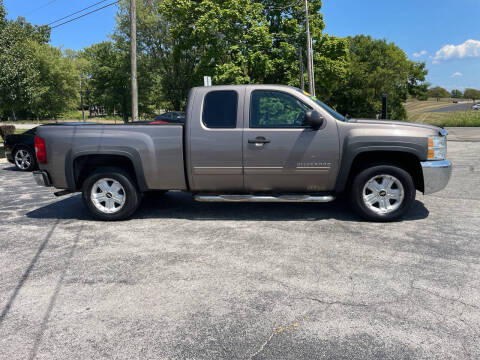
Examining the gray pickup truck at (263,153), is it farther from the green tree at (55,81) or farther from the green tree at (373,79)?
the green tree at (373,79)

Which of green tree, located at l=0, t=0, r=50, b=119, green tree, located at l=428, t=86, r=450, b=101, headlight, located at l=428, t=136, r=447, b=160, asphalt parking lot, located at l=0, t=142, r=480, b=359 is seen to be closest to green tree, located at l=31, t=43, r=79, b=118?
green tree, located at l=0, t=0, r=50, b=119

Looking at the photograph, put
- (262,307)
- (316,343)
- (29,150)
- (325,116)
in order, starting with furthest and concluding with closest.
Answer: (29,150), (325,116), (262,307), (316,343)

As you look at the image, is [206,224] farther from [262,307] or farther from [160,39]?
[160,39]

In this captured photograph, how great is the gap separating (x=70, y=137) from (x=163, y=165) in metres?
1.45

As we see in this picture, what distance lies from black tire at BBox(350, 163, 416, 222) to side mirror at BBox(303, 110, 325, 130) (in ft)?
3.09

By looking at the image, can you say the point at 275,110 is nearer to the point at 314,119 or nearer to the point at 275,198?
the point at 314,119

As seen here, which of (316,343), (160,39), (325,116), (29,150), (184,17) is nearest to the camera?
(316,343)

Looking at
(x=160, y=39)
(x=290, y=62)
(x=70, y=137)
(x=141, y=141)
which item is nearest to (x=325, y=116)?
(x=141, y=141)

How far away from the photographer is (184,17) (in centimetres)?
2873

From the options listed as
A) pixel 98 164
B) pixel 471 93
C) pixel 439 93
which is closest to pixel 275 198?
pixel 98 164

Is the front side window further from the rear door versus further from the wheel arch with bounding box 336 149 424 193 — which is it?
the wheel arch with bounding box 336 149 424 193

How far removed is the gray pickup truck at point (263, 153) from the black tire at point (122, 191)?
16mm

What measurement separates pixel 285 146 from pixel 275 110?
1.82 ft

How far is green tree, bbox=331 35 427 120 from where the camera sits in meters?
48.3
